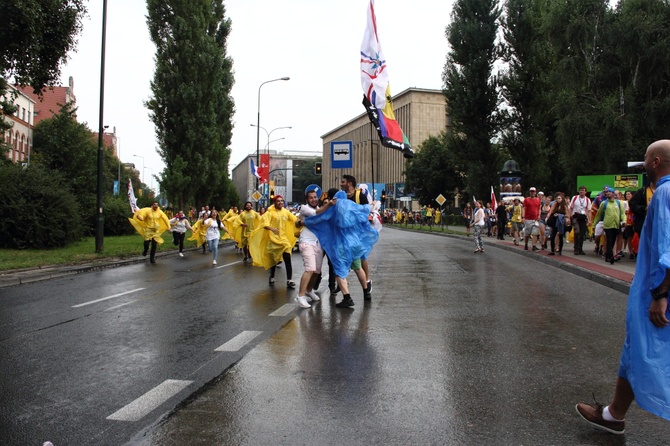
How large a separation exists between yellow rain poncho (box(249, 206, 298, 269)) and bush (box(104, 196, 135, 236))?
21.7 metres

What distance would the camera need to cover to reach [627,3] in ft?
108

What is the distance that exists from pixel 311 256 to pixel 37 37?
10.4 metres

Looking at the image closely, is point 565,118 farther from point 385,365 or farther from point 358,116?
point 358,116

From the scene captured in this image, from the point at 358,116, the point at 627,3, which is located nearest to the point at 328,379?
the point at 627,3

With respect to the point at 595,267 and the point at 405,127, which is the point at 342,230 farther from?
the point at 405,127

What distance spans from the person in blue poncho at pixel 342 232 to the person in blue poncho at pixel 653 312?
4.95 meters

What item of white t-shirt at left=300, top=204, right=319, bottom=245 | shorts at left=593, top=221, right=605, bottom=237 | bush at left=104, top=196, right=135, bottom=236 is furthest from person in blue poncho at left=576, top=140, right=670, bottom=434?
bush at left=104, top=196, right=135, bottom=236

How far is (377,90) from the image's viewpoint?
12109 millimetres

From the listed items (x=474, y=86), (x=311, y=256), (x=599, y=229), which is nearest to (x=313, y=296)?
(x=311, y=256)

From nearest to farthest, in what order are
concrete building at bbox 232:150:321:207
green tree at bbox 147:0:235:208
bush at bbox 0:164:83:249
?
bush at bbox 0:164:83:249, green tree at bbox 147:0:235:208, concrete building at bbox 232:150:321:207

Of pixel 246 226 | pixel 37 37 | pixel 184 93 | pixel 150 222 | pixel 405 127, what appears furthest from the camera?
pixel 405 127

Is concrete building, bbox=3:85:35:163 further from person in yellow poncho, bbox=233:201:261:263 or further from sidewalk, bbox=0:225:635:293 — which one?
sidewalk, bbox=0:225:635:293

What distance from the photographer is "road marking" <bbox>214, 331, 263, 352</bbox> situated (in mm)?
5676

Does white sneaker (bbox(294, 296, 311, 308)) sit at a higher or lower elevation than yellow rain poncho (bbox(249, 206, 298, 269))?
lower
